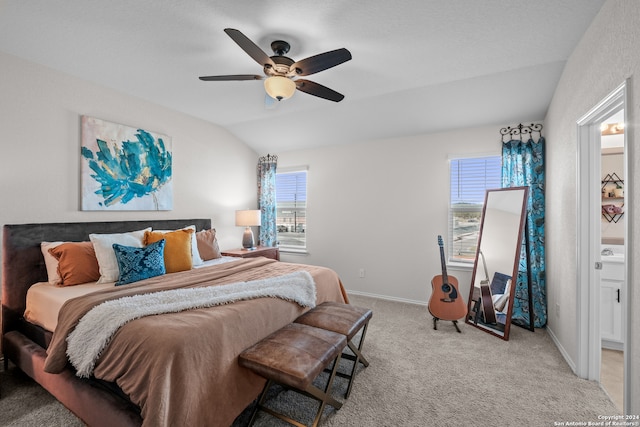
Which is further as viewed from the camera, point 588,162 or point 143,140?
point 143,140

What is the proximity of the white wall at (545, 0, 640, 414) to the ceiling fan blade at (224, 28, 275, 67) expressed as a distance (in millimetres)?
2056

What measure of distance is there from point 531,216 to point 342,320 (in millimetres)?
2634

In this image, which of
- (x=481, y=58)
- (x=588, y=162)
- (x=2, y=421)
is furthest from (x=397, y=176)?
(x=2, y=421)

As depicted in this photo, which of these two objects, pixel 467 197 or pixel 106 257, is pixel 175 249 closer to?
pixel 106 257

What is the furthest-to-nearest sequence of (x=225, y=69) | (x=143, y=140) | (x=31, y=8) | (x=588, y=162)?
1. (x=143, y=140)
2. (x=225, y=69)
3. (x=588, y=162)
4. (x=31, y=8)

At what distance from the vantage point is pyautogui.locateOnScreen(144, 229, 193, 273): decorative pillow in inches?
113

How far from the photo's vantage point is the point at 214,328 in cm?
161

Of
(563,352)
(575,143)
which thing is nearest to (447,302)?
(563,352)

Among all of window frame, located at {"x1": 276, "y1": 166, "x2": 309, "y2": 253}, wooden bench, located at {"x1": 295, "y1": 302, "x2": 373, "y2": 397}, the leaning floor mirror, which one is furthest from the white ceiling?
wooden bench, located at {"x1": 295, "y1": 302, "x2": 373, "y2": 397}

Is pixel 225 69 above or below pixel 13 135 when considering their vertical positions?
above

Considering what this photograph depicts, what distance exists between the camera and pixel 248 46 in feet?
6.25

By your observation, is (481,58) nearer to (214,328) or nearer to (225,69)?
(225,69)

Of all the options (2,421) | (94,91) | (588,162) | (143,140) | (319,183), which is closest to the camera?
(2,421)

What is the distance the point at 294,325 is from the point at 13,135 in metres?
2.83
